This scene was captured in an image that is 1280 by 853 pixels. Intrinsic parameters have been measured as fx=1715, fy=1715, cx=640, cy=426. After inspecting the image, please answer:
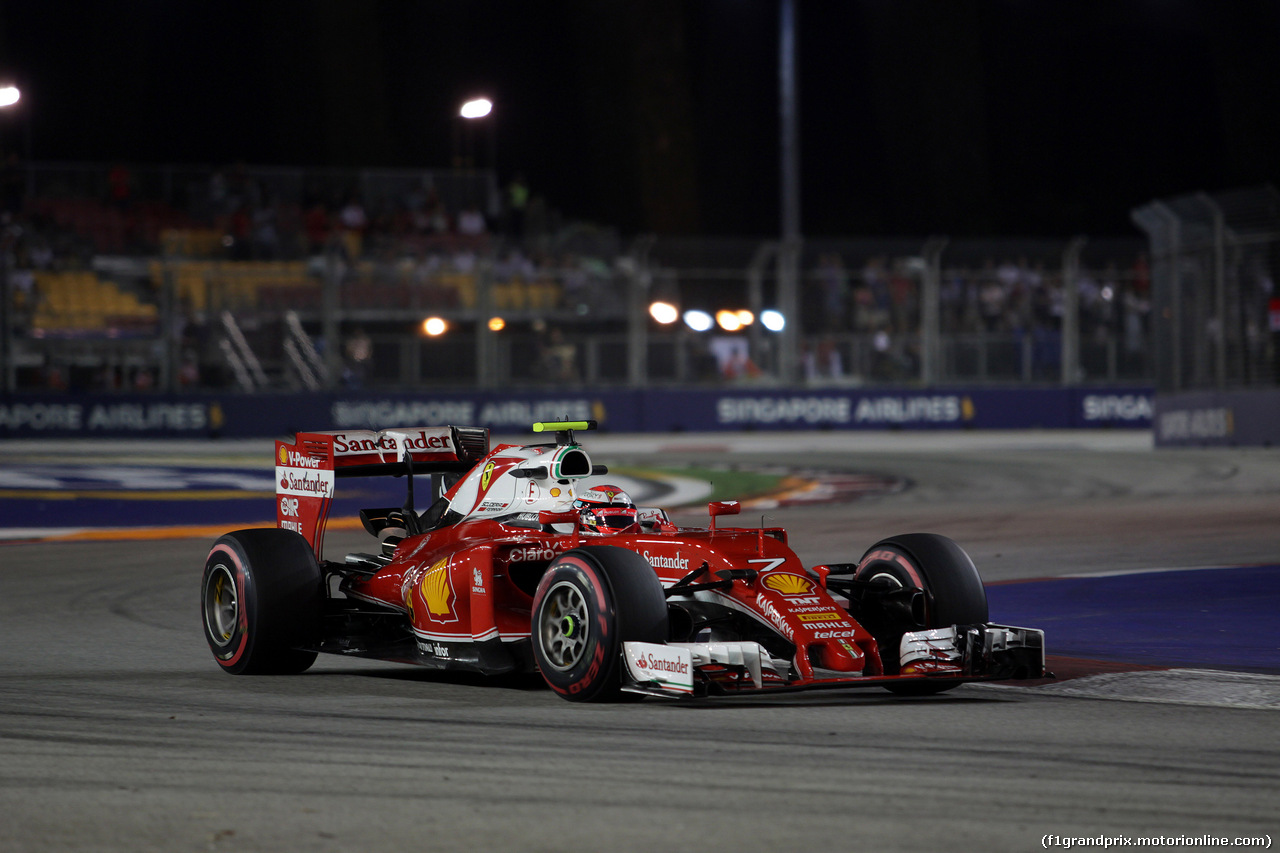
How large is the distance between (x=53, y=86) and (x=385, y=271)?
18157 mm

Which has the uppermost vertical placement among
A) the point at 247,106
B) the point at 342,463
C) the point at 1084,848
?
the point at 247,106

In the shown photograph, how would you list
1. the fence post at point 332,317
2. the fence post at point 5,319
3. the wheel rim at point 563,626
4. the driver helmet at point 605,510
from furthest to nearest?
1. the fence post at point 332,317
2. the fence post at point 5,319
3. the driver helmet at point 605,510
4. the wheel rim at point 563,626

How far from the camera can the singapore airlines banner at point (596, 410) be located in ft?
95.2

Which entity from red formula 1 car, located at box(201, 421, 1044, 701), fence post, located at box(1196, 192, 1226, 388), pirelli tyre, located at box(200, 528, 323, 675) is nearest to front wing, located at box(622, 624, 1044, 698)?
red formula 1 car, located at box(201, 421, 1044, 701)

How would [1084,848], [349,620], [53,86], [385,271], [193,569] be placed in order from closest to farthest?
[1084,848], [349,620], [193,569], [385,271], [53,86]

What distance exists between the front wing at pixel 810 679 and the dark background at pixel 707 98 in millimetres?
34650

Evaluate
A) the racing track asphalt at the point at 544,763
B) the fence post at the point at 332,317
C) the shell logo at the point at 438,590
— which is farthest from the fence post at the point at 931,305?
the shell logo at the point at 438,590

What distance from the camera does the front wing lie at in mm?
6840

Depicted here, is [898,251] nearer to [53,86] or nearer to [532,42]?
[532,42]

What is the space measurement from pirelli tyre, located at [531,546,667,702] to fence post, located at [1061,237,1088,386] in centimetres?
2442

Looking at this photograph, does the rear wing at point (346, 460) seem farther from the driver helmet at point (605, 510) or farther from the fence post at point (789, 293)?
the fence post at point (789, 293)

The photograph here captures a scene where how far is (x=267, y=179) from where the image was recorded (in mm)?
33312

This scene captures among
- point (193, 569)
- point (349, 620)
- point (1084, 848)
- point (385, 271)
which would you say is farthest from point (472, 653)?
point (385, 271)

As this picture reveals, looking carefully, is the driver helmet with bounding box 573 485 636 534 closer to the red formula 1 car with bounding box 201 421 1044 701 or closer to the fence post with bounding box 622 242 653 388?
the red formula 1 car with bounding box 201 421 1044 701
